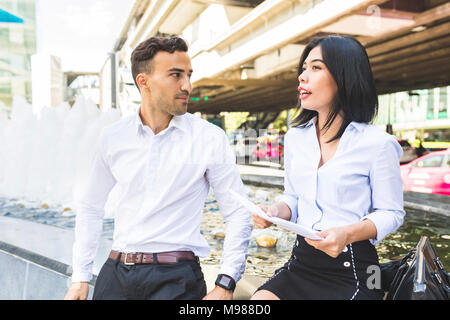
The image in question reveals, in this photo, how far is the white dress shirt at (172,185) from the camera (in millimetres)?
1940

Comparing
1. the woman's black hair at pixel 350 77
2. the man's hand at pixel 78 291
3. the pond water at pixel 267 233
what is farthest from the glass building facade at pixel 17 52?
the woman's black hair at pixel 350 77

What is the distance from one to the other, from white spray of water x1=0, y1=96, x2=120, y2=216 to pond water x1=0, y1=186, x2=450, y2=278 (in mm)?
453

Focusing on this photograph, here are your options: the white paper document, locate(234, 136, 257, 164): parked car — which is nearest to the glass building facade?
locate(234, 136, 257, 164): parked car

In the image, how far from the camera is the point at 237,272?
73.8 inches

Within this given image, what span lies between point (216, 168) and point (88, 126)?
589 cm

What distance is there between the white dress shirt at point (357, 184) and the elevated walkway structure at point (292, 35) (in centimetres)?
284

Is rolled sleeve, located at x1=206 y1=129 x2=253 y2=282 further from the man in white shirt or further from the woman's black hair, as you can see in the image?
the woman's black hair

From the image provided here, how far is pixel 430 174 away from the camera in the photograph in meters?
10.0

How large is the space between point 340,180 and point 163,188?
757 millimetres

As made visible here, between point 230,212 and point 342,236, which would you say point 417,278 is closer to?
point 342,236

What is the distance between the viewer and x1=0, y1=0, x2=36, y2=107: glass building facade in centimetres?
2281
